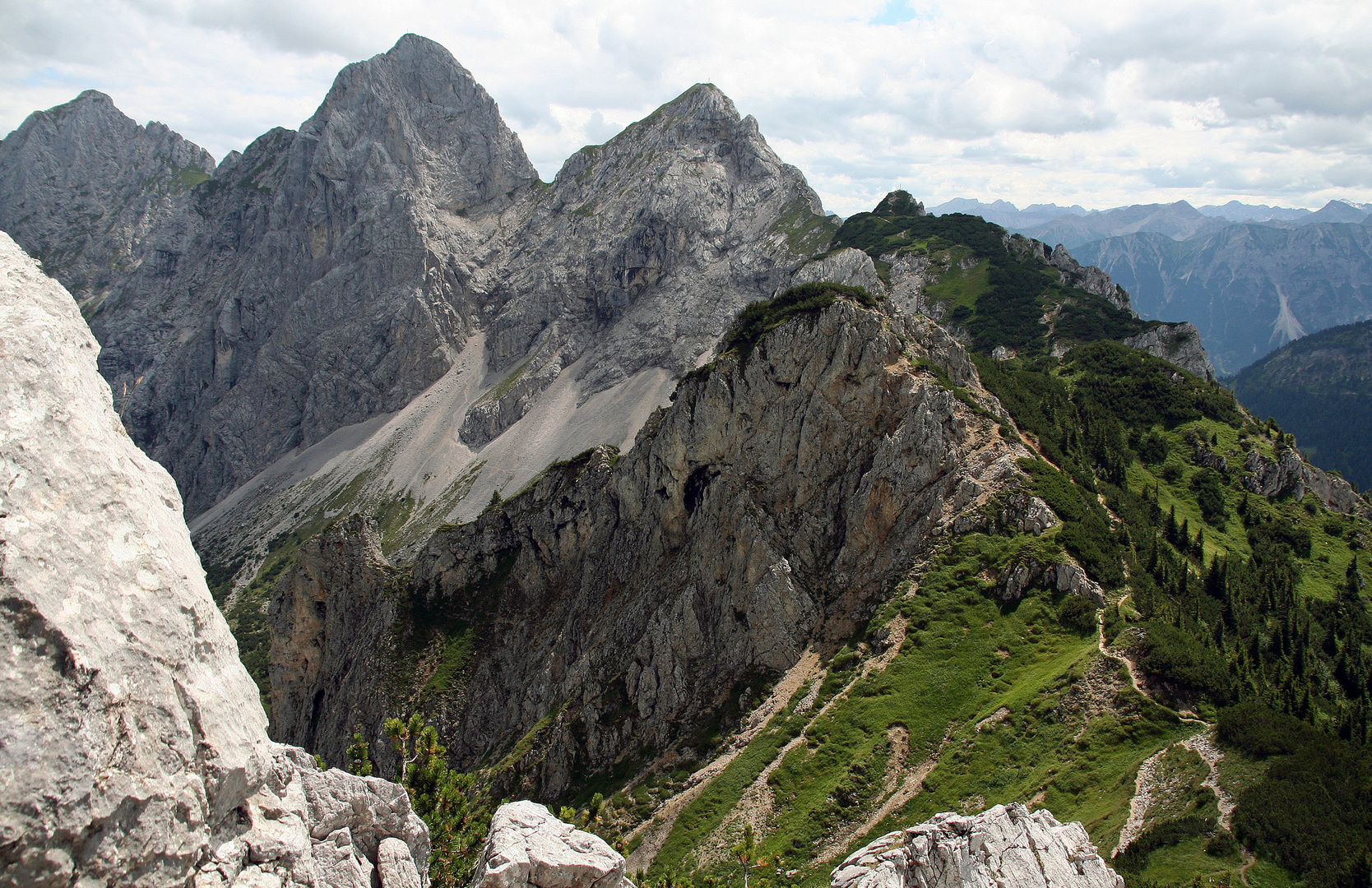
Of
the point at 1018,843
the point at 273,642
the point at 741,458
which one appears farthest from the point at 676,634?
the point at 273,642

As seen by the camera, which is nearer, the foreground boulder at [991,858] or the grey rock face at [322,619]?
the foreground boulder at [991,858]

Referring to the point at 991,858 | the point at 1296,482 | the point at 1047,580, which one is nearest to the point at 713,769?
the point at 1047,580

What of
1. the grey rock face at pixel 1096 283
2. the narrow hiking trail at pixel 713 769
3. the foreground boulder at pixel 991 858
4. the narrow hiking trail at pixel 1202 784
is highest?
the grey rock face at pixel 1096 283

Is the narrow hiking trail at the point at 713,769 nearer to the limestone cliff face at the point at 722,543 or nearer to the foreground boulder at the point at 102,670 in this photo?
the limestone cliff face at the point at 722,543

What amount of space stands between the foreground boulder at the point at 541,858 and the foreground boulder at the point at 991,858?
8852 mm

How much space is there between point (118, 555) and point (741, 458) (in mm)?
51825

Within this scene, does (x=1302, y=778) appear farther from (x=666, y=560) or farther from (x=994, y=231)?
Answer: (x=994, y=231)

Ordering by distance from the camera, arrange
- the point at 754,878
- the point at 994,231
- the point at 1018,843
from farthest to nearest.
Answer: the point at 994,231 → the point at 754,878 → the point at 1018,843

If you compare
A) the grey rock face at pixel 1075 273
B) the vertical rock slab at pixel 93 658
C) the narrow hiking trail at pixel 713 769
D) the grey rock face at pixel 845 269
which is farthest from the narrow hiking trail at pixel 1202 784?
the grey rock face at pixel 1075 273

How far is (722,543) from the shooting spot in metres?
→ 57.7

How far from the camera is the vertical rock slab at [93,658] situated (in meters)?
8.02

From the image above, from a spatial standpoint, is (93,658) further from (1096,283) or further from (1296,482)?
(1096,283)

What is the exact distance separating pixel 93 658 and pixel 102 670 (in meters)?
→ 0.20

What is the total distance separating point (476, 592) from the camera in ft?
248
